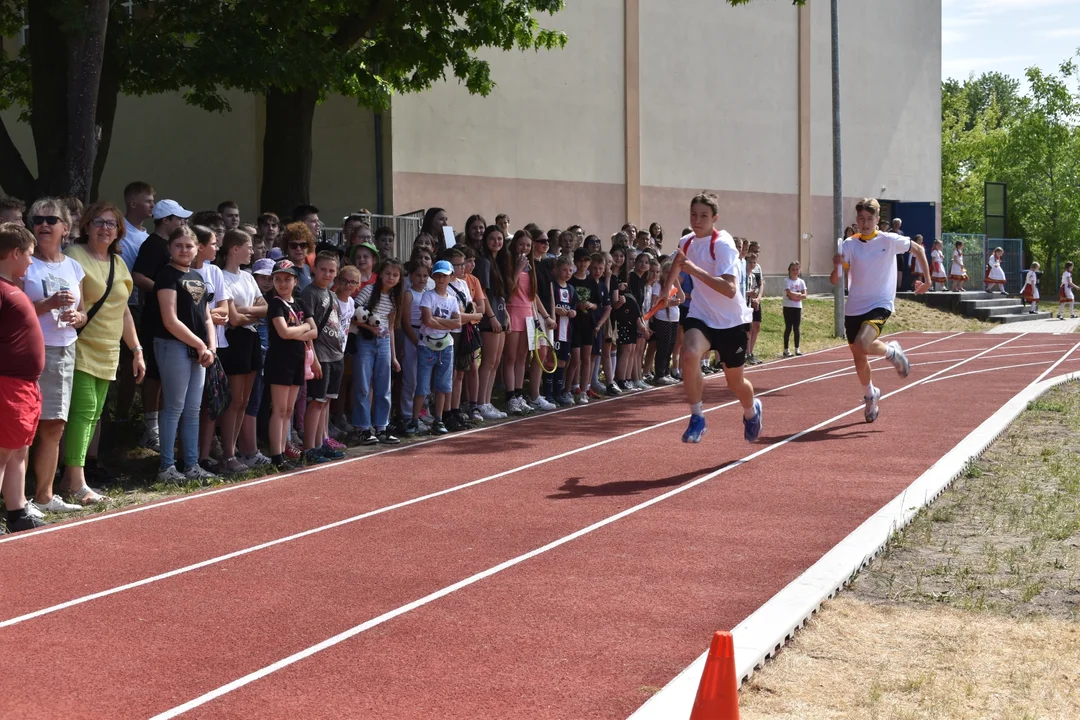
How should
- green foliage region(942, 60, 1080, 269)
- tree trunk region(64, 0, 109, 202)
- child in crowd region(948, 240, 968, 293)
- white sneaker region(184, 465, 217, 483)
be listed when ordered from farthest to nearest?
green foliage region(942, 60, 1080, 269) → child in crowd region(948, 240, 968, 293) → tree trunk region(64, 0, 109, 202) → white sneaker region(184, 465, 217, 483)

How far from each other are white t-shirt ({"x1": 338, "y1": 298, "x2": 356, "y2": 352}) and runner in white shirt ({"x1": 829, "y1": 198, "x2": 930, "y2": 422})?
4.95 metres

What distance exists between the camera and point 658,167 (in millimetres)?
30000

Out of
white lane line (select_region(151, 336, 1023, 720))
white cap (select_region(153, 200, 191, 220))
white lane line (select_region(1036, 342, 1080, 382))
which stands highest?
white cap (select_region(153, 200, 191, 220))

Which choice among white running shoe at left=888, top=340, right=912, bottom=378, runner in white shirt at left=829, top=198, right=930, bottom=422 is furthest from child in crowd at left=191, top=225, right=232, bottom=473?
A: white running shoe at left=888, top=340, right=912, bottom=378

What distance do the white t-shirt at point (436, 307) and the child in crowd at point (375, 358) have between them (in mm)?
352

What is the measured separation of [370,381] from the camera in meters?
12.3

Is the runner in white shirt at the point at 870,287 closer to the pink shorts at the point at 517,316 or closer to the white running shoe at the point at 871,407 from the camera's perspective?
the white running shoe at the point at 871,407

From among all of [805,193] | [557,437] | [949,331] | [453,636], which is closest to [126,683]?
[453,636]

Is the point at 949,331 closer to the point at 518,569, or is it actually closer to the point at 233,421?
the point at 233,421

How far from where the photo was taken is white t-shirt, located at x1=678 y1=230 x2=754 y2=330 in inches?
415

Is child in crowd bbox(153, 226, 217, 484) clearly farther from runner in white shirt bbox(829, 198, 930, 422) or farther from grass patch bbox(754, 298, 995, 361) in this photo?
grass patch bbox(754, 298, 995, 361)

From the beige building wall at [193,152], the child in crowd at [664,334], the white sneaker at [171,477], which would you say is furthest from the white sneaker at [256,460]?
the beige building wall at [193,152]

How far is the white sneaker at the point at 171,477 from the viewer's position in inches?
394

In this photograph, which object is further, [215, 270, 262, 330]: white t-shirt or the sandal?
[215, 270, 262, 330]: white t-shirt
